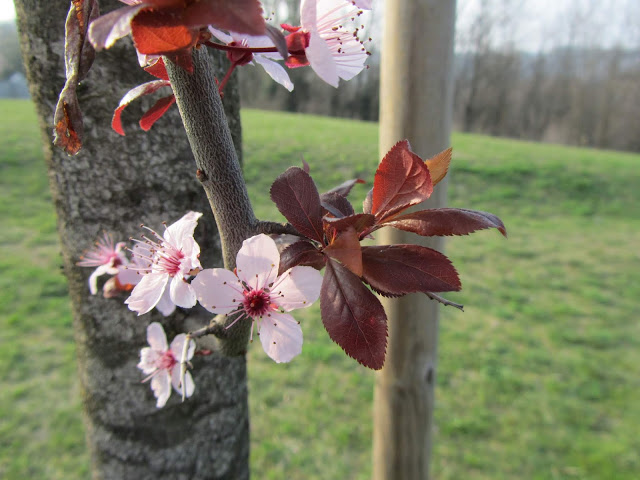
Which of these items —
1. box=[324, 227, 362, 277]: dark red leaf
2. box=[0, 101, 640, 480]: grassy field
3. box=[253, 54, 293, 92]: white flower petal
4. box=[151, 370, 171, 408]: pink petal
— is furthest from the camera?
box=[0, 101, 640, 480]: grassy field

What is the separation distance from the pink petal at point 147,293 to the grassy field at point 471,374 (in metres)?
2.37

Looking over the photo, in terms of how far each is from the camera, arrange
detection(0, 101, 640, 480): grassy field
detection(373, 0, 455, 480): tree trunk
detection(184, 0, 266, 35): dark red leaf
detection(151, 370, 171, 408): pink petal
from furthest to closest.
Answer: detection(0, 101, 640, 480): grassy field < detection(373, 0, 455, 480): tree trunk < detection(151, 370, 171, 408): pink petal < detection(184, 0, 266, 35): dark red leaf

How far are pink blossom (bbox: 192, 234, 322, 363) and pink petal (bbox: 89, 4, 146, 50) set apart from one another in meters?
0.22

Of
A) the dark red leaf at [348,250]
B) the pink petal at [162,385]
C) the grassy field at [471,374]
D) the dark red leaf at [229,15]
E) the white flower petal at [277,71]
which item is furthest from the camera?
the grassy field at [471,374]

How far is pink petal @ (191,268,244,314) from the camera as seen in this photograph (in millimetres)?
493

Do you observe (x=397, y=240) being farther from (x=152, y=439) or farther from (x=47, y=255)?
(x=47, y=255)

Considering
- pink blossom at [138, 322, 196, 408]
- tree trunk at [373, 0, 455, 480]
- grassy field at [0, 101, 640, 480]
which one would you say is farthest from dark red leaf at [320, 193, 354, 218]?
grassy field at [0, 101, 640, 480]

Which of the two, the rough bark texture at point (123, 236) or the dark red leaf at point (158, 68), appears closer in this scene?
the dark red leaf at point (158, 68)

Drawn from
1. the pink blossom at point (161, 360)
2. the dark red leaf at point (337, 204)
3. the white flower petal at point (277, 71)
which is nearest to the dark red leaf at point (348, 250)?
the dark red leaf at point (337, 204)

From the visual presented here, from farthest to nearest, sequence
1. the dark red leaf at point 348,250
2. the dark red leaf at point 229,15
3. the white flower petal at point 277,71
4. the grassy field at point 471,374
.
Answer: the grassy field at point 471,374
the white flower petal at point 277,71
the dark red leaf at point 348,250
the dark red leaf at point 229,15

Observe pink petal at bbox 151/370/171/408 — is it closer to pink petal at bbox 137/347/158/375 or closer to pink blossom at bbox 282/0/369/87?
pink petal at bbox 137/347/158/375

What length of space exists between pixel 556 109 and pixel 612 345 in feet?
73.9

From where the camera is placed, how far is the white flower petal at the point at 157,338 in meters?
0.91

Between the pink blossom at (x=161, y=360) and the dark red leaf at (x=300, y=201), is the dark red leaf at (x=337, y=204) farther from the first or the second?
the pink blossom at (x=161, y=360)
